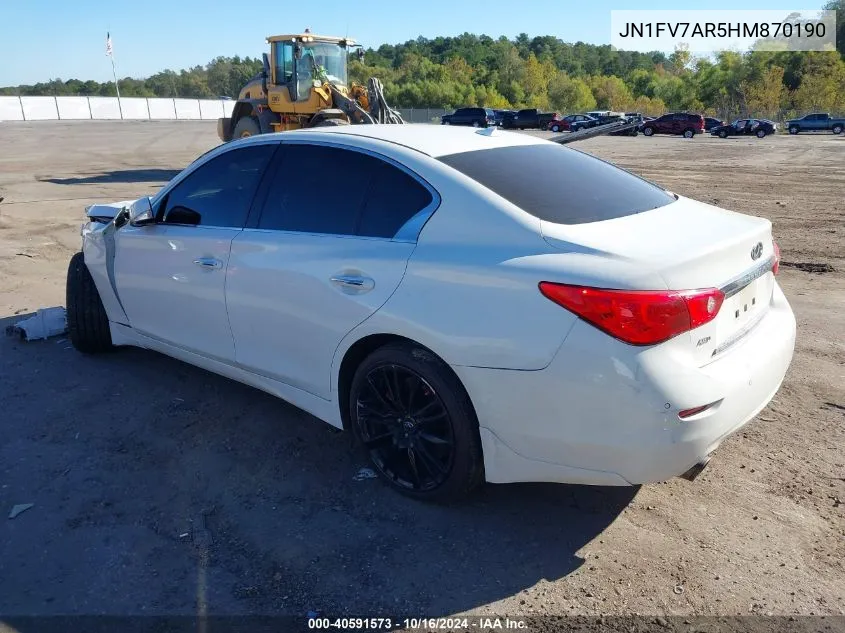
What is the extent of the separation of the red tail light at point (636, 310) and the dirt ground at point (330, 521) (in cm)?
104

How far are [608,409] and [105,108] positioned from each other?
255 ft

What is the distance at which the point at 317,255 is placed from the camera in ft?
11.3

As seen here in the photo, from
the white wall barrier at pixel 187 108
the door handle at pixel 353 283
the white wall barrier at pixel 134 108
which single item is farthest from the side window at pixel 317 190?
the white wall barrier at pixel 187 108

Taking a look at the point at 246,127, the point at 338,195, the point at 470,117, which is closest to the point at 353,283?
the point at 338,195

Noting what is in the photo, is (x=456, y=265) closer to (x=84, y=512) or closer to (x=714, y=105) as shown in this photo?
(x=84, y=512)

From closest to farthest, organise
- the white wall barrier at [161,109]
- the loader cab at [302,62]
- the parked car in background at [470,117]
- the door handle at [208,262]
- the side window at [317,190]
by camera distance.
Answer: the side window at [317,190] → the door handle at [208,262] → the loader cab at [302,62] → the parked car in background at [470,117] → the white wall barrier at [161,109]

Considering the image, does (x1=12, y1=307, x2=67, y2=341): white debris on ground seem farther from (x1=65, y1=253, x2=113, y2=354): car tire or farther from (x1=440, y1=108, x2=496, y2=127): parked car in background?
(x1=440, y1=108, x2=496, y2=127): parked car in background

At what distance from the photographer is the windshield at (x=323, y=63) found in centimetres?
1611

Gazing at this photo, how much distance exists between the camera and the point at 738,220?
11.1 ft

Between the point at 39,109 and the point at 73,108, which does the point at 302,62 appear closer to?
the point at 39,109

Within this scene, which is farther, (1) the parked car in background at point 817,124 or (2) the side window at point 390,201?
(1) the parked car in background at point 817,124

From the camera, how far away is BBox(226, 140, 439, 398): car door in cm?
324

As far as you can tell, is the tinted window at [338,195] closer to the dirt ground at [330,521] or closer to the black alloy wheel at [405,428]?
the black alloy wheel at [405,428]

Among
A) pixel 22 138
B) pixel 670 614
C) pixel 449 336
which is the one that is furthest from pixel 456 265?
pixel 22 138
